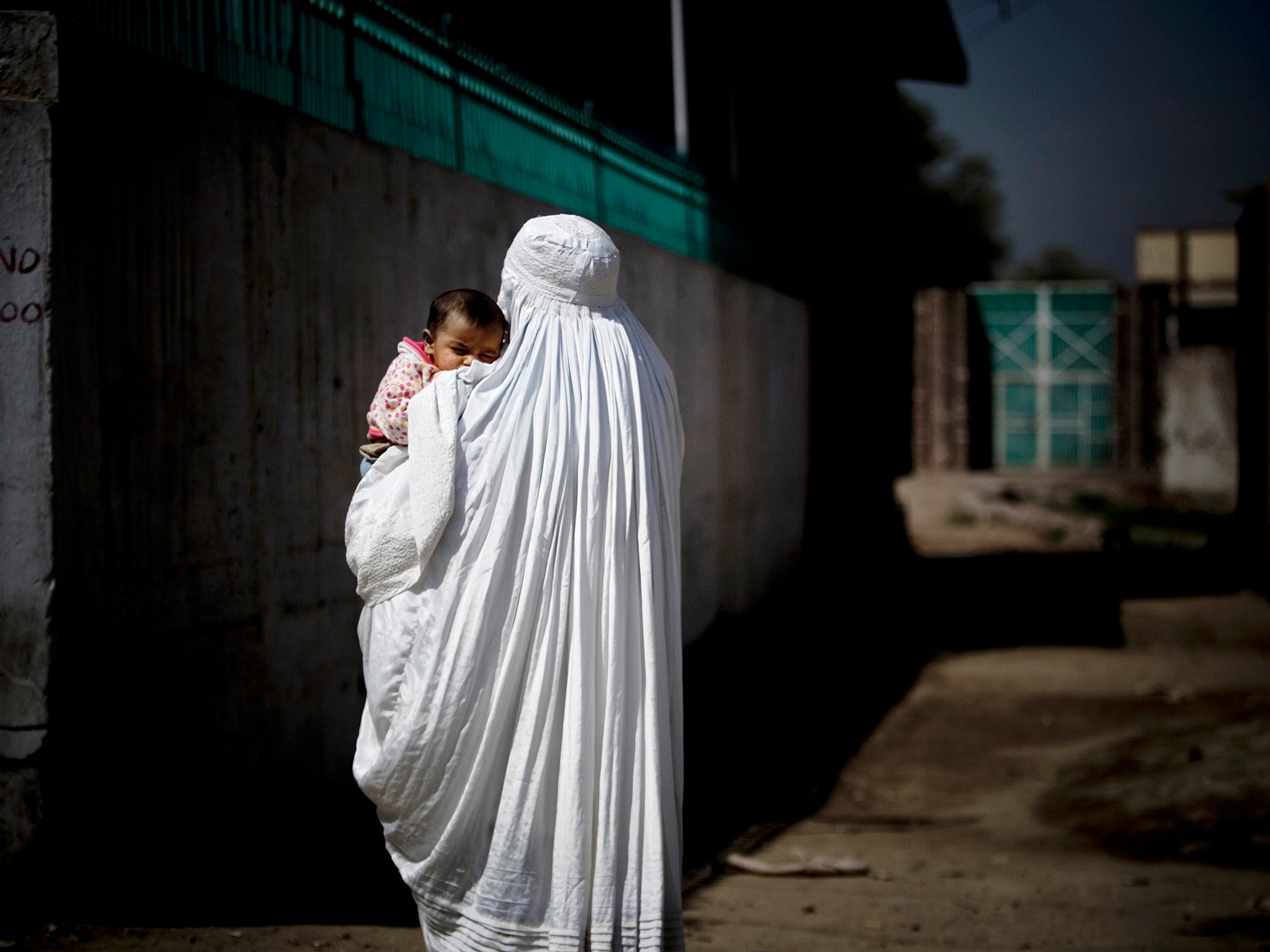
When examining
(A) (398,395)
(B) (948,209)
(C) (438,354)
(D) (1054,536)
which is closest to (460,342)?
(C) (438,354)

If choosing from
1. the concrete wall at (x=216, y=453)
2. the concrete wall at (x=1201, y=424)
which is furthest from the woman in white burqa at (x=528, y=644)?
the concrete wall at (x=1201, y=424)

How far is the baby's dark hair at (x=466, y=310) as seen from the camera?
2.75 meters

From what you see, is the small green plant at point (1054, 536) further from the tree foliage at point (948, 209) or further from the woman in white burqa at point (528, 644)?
the tree foliage at point (948, 209)

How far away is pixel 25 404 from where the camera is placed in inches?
110

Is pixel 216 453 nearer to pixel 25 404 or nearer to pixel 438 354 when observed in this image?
pixel 25 404

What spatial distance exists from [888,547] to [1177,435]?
8353mm

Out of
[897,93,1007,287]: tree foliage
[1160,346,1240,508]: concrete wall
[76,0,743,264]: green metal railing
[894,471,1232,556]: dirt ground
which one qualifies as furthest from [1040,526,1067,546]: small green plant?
[897,93,1007,287]: tree foliage

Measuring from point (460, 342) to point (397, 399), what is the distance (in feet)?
0.63

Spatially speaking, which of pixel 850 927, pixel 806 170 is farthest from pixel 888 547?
pixel 850 927

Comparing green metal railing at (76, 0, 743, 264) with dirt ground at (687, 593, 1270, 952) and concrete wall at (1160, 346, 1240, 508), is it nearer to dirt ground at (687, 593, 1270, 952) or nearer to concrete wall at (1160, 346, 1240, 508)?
dirt ground at (687, 593, 1270, 952)

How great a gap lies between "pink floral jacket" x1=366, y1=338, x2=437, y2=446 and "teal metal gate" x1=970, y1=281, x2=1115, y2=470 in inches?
922

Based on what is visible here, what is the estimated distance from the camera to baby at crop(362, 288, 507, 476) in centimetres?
271

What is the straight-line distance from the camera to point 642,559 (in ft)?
9.08

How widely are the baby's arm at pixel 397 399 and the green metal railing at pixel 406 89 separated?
1367 millimetres
